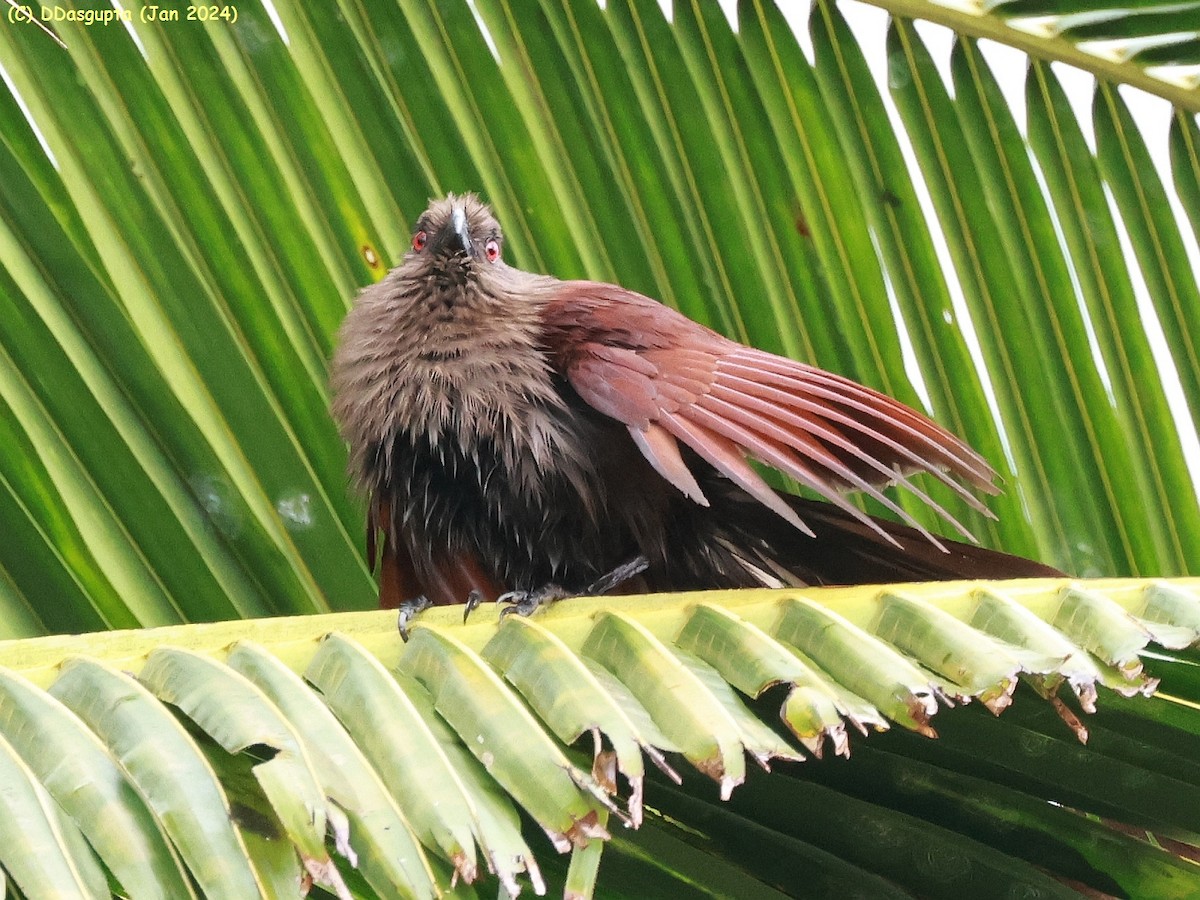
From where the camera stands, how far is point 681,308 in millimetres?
1722

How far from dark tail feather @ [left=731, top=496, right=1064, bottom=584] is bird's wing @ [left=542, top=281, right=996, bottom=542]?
Result: 0.08 m

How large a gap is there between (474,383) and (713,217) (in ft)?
1.27

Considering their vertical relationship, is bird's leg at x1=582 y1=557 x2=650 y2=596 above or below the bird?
below

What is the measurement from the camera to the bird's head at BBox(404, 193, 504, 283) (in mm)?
1810

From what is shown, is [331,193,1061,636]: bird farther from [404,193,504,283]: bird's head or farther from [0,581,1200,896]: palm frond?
[0,581,1200,896]: palm frond

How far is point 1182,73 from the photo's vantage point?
1.62 metres

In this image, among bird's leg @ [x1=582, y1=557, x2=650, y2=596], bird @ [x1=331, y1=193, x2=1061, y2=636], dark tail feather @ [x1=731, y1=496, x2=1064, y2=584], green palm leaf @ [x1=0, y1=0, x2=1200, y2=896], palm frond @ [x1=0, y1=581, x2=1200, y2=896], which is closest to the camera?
palm frond @ [x1=0, y1=581, x2=1200, y2=896]

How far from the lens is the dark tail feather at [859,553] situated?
4.21ft

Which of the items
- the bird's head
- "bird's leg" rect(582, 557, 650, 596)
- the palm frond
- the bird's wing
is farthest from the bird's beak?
the palm frond

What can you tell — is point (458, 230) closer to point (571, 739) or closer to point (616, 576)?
point (616, 576)

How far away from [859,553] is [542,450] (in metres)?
0.43

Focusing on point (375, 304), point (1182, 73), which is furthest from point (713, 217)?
point (1182, 73)

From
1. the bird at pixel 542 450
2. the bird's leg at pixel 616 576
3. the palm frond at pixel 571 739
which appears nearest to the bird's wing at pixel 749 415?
the bird at pixel 542 450

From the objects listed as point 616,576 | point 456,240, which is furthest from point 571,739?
point 456,240
